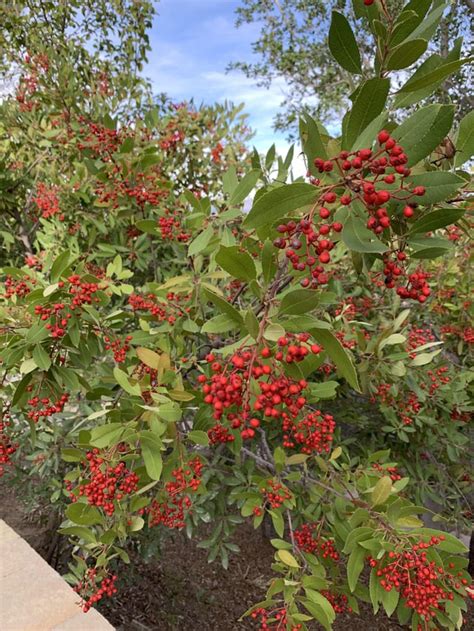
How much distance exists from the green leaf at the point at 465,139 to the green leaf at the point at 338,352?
66cm

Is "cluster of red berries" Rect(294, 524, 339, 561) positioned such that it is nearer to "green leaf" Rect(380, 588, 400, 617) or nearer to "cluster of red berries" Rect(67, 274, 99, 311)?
"green leaf" Rect(380, 588, 400, 617)

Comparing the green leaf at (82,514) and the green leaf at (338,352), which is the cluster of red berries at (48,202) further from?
the green leaf at (338,352)

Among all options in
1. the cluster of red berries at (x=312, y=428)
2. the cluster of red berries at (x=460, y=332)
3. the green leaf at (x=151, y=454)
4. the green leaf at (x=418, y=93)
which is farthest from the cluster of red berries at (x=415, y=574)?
the cluster of red berries at (x=460, y=332)

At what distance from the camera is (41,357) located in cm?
208

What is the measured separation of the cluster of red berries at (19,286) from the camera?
2395 mm

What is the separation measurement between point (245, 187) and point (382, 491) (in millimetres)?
1582

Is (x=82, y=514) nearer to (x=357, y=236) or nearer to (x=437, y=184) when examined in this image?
(x=357, y=236)

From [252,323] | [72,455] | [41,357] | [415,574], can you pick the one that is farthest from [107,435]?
[415,574]

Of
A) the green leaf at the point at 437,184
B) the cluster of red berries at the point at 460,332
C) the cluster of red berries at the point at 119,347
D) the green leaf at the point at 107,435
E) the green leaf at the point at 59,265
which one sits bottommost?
the cluster of red berries at the point at 460,332

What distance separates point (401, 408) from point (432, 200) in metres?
2.54

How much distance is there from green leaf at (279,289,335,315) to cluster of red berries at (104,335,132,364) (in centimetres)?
138

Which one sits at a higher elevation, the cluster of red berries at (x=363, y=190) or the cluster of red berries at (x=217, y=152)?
the cluster of red berries at (x=217, y=152)

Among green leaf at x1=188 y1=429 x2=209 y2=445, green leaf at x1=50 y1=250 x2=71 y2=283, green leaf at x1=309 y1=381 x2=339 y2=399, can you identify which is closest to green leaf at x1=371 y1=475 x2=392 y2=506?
green leaf at x1=309 y1=381 x2=339 y2=399

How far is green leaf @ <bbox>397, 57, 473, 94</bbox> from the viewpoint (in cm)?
99
